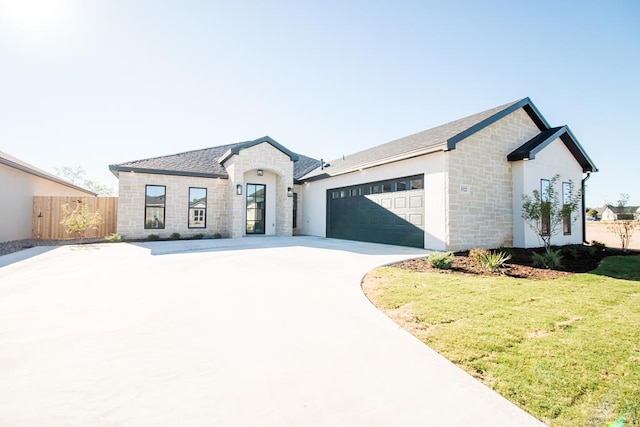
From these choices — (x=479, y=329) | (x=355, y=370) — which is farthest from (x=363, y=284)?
(x=355, y=370)

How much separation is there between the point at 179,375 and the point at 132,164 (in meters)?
13.7

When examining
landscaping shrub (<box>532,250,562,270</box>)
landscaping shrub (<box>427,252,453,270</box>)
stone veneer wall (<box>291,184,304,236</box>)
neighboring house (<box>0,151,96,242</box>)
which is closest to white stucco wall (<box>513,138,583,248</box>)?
landscaping shrub (<box>532,250,562,270</box>)

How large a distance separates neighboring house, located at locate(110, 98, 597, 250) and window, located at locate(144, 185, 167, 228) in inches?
1.6

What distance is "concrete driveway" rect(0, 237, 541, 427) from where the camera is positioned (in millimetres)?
1822

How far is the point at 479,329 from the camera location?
10.5ft

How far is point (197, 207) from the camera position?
14211 millimetres

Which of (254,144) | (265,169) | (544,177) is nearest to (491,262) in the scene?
(544,177)

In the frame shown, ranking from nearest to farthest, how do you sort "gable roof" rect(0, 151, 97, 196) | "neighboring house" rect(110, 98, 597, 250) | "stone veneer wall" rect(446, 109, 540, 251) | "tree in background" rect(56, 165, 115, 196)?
"stone veneer wall" rect(446, 109, 540, 251) < "neighboring house" rect(110, 98, 597, 250) < "gable roof" rect(0, 151, 97, 196) < "tree in background" rect(56, 165, 115, 196)

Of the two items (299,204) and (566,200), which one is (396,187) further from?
(299,204)

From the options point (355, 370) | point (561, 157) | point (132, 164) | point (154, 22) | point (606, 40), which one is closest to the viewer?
point (355, 370)

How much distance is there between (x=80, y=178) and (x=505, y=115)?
5415 cm

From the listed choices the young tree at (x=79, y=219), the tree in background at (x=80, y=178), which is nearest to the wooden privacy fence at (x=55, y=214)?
the young tree at (x=79, y=219)

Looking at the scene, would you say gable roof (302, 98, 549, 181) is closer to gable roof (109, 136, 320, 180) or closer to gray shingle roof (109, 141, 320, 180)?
gable roof (109, 136, 320, 180)

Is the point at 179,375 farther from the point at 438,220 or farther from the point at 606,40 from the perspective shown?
the point at 606,40
